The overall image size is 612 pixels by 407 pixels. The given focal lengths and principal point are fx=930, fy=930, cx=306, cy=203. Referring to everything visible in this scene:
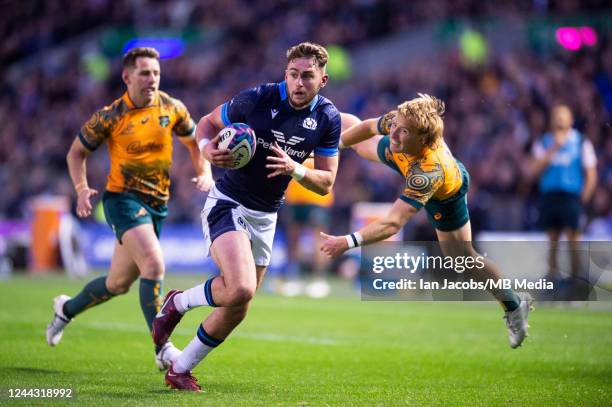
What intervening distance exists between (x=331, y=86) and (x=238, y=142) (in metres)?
18.7

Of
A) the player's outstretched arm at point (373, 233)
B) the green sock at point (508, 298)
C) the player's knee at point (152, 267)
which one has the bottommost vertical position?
the green sock at point (508, 298)

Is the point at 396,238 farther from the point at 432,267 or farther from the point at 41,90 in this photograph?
the point at 41,90

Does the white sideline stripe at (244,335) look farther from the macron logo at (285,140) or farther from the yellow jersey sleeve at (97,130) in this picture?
the macron logo at (285,140)

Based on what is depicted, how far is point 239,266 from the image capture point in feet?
21.8

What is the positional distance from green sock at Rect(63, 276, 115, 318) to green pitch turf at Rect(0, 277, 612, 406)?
0.42 meters

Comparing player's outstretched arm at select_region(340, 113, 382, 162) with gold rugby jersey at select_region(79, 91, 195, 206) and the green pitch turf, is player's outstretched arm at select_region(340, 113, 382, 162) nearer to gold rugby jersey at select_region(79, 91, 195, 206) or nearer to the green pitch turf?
gold rugby jersey at select_region(79, 91, 195, 206)

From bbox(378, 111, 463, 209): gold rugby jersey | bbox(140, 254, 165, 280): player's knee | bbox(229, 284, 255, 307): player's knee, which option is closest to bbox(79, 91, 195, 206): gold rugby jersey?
bbox(140, 254, 165, 280): player's knee

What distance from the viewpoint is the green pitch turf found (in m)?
6.70

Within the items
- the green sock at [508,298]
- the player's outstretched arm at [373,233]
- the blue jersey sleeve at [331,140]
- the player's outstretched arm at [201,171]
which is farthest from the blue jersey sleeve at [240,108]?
the green sock at [508,298]

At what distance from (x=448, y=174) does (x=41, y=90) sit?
83.1 ft
